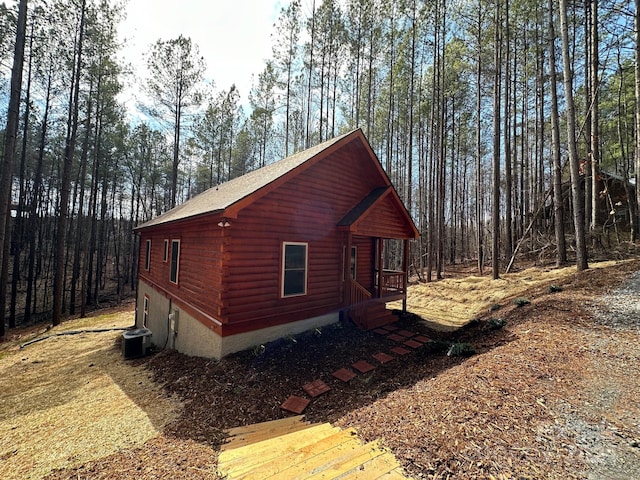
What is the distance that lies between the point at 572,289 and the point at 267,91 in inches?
900

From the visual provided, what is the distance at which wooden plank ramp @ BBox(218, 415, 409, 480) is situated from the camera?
101 inches

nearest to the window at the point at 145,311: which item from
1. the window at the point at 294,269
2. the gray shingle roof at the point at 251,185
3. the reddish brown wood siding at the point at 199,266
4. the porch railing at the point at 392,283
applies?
the reddish brown wood siding at the point at 199,266

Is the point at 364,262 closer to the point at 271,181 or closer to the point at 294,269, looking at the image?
the point at 294,269

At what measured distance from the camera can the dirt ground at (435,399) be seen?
2.62m

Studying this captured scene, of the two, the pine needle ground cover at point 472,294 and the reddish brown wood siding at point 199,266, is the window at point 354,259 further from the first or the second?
the reddish brown wood siding at point 199,266

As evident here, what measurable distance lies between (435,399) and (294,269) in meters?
4.54

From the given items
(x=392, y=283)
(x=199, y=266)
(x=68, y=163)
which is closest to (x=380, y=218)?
(x=392, y=283)

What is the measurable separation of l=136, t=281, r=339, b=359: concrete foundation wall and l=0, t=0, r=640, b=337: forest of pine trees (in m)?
6.38

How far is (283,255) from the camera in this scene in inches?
274

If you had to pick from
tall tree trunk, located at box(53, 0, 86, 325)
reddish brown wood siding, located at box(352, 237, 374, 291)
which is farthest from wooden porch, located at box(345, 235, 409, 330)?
tall tree trunk, located at box(53, 0, 86, 325)

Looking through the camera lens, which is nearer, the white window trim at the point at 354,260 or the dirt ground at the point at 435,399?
the dirt ground at the point at 435,399

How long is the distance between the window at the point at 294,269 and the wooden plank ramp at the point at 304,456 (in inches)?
142

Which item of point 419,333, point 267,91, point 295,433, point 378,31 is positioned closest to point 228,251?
point 295,433

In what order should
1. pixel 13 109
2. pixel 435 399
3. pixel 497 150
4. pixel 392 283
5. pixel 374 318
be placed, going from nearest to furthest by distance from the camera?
pixel 435 399
pixel 13 109
pixel 374 318
pixel 392 283
pixel 497 150
